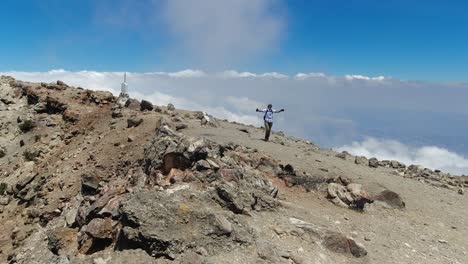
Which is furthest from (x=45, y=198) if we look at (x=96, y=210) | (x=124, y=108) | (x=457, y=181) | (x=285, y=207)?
(x=457, y=181)

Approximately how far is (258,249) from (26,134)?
2584 centimetres

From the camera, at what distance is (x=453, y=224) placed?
2017cm

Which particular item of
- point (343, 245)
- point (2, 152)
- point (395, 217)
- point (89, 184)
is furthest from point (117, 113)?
point (343, 245)

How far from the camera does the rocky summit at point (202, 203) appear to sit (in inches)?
533

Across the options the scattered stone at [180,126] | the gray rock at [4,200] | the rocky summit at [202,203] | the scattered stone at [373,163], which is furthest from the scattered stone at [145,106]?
the scattered stone at [373,163]

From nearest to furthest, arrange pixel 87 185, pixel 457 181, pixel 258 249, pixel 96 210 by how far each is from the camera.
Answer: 1. pixel 258 249
2. pixel 96 210
3. pixel 87 185
4. pixel 457 181

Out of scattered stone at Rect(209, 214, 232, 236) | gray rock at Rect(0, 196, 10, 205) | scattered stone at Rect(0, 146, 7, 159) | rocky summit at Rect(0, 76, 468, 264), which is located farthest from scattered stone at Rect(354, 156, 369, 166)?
scattered stone at Rect(0, 146, 7, 159)

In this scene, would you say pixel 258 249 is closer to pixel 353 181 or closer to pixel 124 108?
Result: pixel 353 181

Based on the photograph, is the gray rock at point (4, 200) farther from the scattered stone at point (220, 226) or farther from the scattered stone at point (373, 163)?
the scattered stone at point (373, 163)

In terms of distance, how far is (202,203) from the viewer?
14664mm

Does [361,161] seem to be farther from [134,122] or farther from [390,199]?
[134,122]

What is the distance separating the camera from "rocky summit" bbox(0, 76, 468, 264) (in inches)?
533

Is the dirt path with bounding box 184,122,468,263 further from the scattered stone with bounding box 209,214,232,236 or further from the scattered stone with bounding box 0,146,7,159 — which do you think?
the scattered stone with bounding box 0,146,7,159

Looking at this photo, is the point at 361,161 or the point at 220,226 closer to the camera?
the point at 220,226
